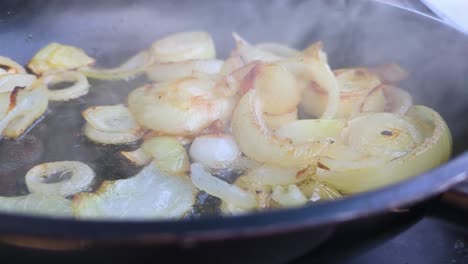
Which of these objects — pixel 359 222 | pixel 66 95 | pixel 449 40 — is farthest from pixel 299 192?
pixel 66 95

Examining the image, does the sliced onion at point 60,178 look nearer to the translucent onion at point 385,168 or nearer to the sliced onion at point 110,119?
the sliced onion at point 110,119

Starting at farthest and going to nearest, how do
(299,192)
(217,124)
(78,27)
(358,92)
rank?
(78,27)
(358,92)
(217,124)
(299,192)

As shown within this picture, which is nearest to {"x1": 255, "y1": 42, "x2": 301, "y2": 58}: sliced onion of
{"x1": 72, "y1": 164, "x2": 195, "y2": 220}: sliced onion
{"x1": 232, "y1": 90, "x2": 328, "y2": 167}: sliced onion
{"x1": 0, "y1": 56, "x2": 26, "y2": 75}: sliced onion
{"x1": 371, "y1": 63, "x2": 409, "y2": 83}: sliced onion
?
{"x1": 371, "y1": 63, "x2": 409, "y2": 83}: sliced onion

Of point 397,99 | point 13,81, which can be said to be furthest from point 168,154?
point 397,99

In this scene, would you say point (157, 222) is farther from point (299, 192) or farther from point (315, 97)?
point (315, 97)

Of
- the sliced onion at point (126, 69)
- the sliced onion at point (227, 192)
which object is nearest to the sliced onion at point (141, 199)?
the sliced onion at point (227, 192)

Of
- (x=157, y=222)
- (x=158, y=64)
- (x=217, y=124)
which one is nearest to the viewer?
(x=157, y=222)
